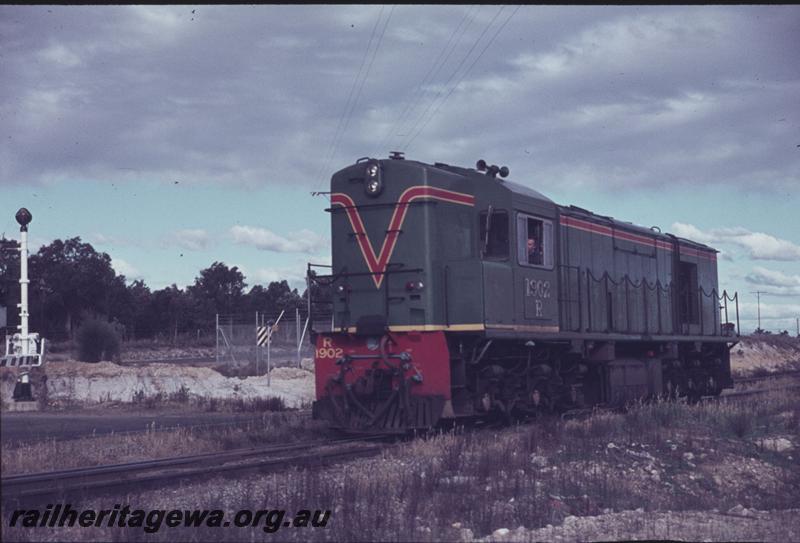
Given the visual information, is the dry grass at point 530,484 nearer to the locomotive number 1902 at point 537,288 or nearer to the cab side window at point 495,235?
the locomotive number 1902 at point 537,288

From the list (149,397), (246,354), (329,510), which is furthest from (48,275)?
(329,510)

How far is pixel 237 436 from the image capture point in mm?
14461

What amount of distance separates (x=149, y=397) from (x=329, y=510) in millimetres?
16769

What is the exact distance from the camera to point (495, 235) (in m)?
15.6

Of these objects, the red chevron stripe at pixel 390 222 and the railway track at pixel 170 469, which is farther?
the red chevron stripe at pixel 390 222

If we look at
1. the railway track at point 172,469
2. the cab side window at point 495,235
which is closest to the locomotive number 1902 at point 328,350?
the railway track at point 172,469

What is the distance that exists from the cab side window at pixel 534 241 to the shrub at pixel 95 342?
22479mm

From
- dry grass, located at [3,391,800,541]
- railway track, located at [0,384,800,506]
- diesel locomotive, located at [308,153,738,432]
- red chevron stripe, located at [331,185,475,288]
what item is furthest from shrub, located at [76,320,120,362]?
railway track, located at [0,384,800,506]

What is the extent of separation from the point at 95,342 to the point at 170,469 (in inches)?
959

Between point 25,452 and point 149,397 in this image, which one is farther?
point 149,397

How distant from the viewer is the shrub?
34.0 m

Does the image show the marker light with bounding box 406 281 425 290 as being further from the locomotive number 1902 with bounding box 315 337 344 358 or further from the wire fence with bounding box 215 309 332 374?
the wire fence with bounding box 215 309 332 374

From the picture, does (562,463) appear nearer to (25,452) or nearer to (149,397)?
(25,452)

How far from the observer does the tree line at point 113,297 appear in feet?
150
